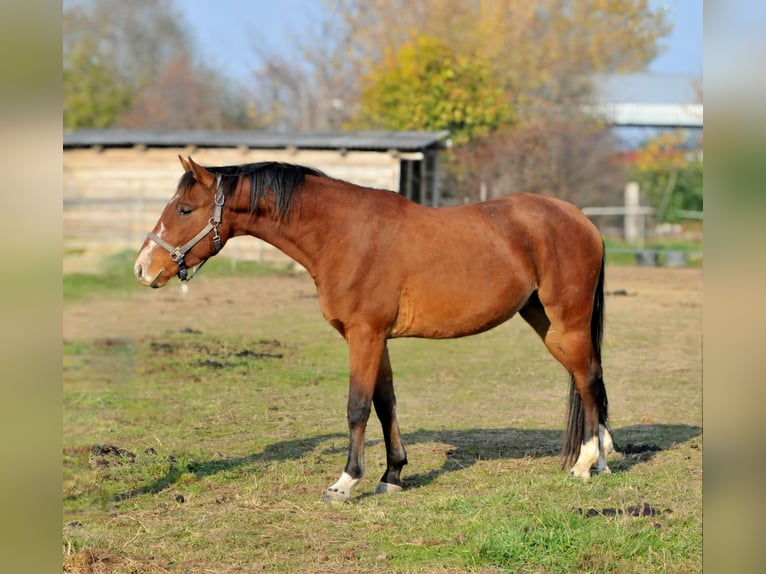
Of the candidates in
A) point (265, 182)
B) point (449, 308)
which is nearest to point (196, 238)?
point (265, 182)

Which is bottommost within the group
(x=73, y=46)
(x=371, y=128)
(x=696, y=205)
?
(x=696, y=205)

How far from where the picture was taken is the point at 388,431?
5.48 m

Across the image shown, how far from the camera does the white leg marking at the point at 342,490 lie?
16.6 ft

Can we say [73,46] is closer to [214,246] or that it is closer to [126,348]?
[126,348]

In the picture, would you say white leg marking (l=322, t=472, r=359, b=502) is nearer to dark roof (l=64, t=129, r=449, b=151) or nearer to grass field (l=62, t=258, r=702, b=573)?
grass field (l=62, t=258, r=702, b=573)

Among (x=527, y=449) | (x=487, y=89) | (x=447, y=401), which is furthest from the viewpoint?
(x=487, y=89)

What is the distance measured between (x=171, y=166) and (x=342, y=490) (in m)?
18.7

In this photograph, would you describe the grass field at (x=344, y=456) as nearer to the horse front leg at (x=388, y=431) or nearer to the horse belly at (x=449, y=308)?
the horse front leg at (x=388, y=431)

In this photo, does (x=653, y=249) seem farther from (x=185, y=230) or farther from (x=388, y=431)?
(x=185, y=230)

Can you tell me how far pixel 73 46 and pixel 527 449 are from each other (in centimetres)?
4340

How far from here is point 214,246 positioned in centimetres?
532

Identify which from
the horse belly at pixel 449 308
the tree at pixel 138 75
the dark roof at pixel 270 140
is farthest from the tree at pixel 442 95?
the horse belly at pixel 449 308

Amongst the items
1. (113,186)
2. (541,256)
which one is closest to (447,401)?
(541,256)

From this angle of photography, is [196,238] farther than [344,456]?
No
